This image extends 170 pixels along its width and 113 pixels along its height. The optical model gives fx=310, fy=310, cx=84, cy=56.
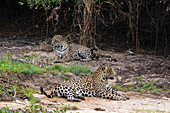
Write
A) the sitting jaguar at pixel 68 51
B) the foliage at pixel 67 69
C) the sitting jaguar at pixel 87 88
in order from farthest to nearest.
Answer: the sitting jaguar at pixel 68 51, the foliage at pixel 67 69, the sitting jaguar at pixel 87 88

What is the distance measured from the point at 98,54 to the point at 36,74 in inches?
218

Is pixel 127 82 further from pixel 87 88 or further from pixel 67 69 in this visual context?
pixel 87 88

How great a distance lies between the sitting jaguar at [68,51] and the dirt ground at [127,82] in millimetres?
457

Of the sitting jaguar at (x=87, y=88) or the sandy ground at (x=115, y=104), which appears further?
the sitting jaguar at (x=87, y=88)

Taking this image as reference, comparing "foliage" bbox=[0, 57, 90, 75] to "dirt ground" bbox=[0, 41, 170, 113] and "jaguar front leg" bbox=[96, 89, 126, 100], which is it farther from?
"jaguar front leg" bbox=[96, 89, 126, 100]

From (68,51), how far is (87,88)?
4961 millimetres

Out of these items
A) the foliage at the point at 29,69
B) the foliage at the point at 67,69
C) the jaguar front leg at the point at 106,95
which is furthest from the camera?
the foliage at the point at 67,69

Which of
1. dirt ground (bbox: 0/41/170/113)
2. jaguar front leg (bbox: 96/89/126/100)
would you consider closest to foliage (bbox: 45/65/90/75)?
dirt ground (bbox: 0/41/170/113)

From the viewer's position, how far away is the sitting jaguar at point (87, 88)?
6902 millimetres

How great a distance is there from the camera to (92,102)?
6.81 m

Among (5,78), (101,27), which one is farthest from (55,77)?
(101,27)

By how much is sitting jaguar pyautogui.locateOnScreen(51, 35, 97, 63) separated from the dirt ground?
18.0 inches

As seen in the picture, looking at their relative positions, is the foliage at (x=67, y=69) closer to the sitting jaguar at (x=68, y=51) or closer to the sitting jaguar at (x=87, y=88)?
the sitting jaguar at (x=87, y=88)

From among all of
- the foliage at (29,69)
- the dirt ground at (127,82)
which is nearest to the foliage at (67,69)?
the foliage at (29,69)
